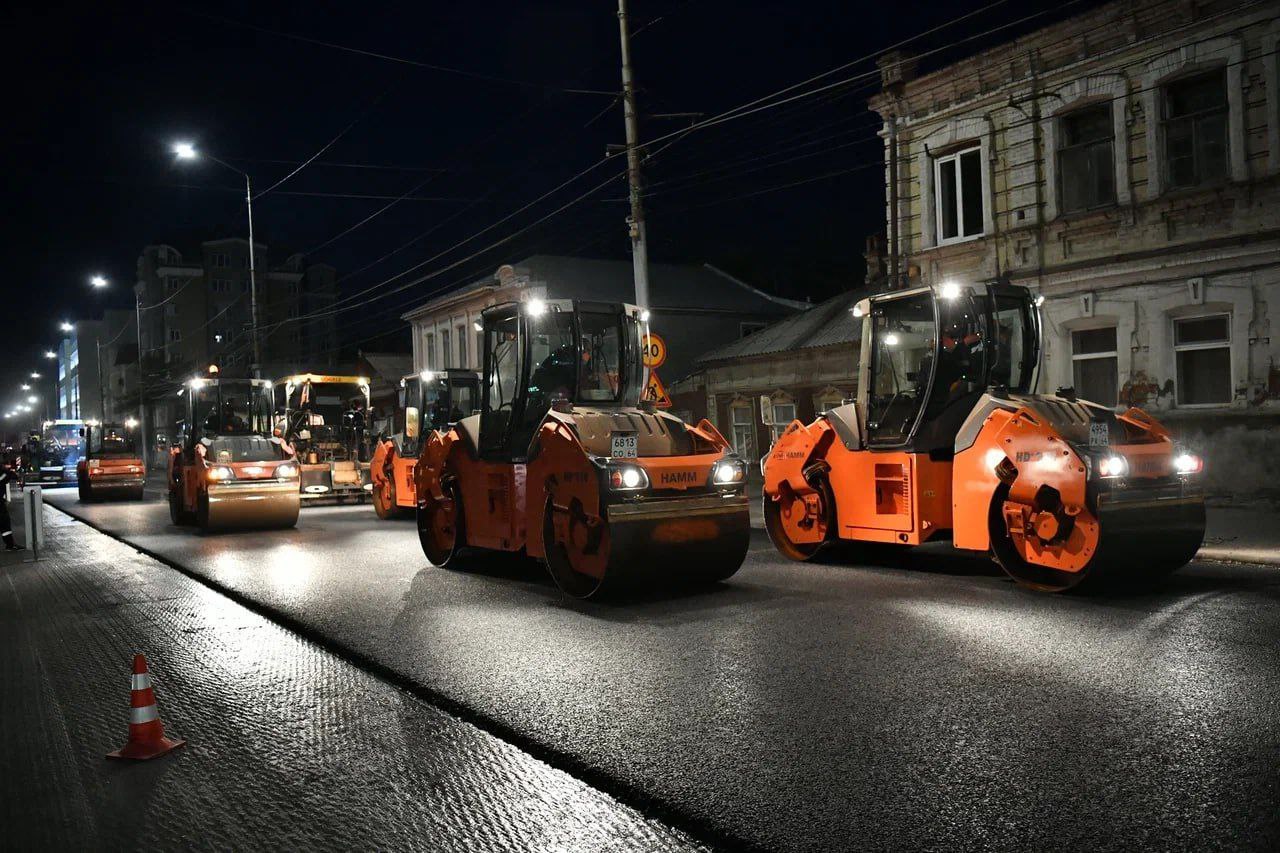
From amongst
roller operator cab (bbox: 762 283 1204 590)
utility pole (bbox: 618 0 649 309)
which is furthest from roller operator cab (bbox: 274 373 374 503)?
roller operator cab (bbox: 762 283 1204 590)

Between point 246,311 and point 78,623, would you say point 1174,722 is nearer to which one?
point 78,623

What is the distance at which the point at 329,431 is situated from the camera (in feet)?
77.8

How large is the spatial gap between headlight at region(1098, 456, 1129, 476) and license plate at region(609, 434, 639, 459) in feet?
13.1

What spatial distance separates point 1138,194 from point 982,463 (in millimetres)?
9766

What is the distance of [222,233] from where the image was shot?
85.9 meters

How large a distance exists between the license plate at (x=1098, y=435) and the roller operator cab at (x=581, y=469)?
3127mm

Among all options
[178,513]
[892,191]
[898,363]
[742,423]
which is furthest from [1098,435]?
[742,423]

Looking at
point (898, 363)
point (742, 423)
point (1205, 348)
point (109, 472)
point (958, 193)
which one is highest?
point (958, 193)

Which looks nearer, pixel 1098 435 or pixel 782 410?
pixel 1098 435

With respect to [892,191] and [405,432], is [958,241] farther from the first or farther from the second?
[405,432]

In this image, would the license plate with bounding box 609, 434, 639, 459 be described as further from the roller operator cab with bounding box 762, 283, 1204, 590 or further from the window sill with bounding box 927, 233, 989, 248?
the window sill with bounding box 927, 233, 989, 248

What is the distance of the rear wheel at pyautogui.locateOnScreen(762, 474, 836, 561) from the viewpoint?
11180mm

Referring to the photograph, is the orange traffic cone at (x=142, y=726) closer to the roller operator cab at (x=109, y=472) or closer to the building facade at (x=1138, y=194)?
the building facade at (x=1138, y=194)

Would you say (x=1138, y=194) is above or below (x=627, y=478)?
above
